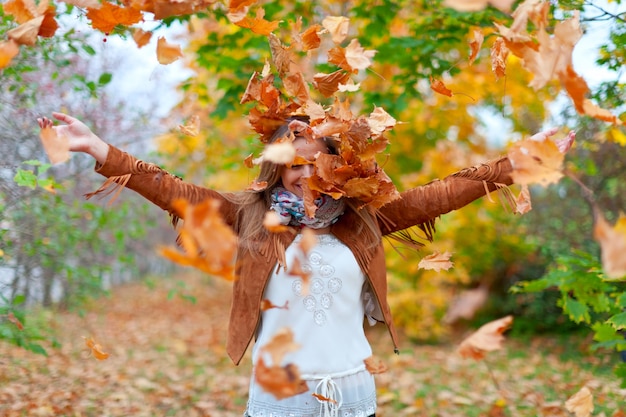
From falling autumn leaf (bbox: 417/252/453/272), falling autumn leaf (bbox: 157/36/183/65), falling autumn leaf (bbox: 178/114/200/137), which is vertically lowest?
falling autumn leaf (bbox: 417/252/453/272)

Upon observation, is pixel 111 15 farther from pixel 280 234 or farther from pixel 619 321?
pixel 619 321

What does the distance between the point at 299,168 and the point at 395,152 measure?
5628 mm

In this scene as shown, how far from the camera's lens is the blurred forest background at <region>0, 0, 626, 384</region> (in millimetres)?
3406

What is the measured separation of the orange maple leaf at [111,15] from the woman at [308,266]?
0.46m

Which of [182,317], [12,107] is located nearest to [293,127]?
[12,107]

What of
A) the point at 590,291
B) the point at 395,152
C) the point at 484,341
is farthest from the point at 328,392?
the point at 395,152

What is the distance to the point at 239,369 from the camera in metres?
6.01

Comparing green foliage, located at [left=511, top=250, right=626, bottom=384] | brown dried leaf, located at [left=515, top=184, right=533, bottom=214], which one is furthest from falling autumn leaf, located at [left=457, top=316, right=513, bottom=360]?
green foliage, located at [left=511, top=250, right=626, bottom=384]

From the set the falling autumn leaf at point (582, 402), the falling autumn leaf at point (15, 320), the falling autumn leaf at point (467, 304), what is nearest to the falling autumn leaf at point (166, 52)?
the falling autumn leaf at point (15, 320)

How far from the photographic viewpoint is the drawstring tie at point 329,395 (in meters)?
2.22

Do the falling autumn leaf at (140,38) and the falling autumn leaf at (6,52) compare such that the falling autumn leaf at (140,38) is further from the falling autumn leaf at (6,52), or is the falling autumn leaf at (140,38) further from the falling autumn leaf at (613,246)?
the falling autumn leaf at (613,246)

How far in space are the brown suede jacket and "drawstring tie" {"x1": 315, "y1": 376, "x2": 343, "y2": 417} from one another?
1.09 ft

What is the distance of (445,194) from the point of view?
247cm

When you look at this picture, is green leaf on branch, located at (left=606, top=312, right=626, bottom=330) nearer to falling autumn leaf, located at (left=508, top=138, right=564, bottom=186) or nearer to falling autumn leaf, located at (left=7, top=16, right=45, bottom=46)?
falling autumn leaf, located at (left=508, top=138, right=564, bottom=186)
